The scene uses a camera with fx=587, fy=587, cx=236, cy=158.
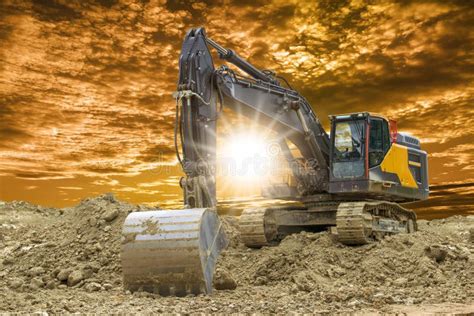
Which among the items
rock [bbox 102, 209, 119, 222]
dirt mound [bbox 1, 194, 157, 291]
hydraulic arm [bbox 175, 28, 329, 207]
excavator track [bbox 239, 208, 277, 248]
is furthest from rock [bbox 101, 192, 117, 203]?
hydraulic arm [bbox 175, 28, 329, 207]

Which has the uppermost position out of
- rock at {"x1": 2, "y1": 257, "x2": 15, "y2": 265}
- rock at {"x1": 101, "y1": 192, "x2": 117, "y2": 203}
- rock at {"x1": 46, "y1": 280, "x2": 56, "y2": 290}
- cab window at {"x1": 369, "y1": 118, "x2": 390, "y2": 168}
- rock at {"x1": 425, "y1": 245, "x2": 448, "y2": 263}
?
cab window at {"x1": 369, "y1": 118, "x2": 390, "y2": 168}

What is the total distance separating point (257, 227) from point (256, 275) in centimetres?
182

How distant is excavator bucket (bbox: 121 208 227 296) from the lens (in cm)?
873

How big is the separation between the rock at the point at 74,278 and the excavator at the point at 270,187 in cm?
267

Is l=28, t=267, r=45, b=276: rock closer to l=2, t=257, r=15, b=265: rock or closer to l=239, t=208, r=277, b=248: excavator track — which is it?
l=2, t=257, r=15, b=265: rock

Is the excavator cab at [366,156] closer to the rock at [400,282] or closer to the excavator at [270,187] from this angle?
the excavator at [270,187]

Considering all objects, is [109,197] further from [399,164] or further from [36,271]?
[399,164]

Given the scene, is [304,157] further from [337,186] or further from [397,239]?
[397,239]

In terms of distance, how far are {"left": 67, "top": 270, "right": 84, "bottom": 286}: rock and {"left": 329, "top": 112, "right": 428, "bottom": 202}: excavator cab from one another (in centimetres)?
553

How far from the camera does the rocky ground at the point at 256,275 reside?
8.42m

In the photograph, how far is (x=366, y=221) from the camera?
12117 mm

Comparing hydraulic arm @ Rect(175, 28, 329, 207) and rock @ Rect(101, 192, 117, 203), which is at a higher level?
hydraulic arm @ Rect(175, 28, 329, 207)

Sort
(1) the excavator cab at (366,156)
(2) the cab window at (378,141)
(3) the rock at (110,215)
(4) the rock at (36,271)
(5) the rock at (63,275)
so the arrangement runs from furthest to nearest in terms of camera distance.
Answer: (3) the rock at (110,215) → (2) the cab window at (378,141) → (1) the excavator cab at (366,156) → (4) the rock at (36,271) → (5) the rock at (63,275)

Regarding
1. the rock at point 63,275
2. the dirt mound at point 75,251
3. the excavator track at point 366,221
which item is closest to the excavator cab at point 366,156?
the excavator track at point 366,221
